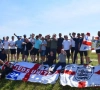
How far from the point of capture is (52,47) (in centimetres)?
1412

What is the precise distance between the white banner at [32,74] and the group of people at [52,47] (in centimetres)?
47

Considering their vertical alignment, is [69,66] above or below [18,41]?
below

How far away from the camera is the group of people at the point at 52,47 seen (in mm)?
13250

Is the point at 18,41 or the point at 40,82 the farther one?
the point at 18,41

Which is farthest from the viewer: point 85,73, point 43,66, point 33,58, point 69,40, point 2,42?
point 2,42

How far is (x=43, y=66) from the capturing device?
1316cm

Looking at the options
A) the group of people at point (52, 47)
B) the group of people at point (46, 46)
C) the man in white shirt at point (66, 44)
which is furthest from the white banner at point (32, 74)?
the man in white shirt at point (66, 44)

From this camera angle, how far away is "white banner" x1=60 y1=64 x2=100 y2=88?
11055 millimetres

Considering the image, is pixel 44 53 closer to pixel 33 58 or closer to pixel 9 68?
pixel 33 58

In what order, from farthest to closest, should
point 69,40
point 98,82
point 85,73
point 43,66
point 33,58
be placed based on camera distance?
point 33,58 → point 69,40 → point 43,66 → point 85,73 → point 98,82

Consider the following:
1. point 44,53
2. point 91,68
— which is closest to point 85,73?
point 91,68

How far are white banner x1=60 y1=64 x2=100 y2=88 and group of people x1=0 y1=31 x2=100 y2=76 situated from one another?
0.76m

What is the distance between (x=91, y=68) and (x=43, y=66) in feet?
9.30

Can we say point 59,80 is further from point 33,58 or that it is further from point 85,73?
point 33,58
